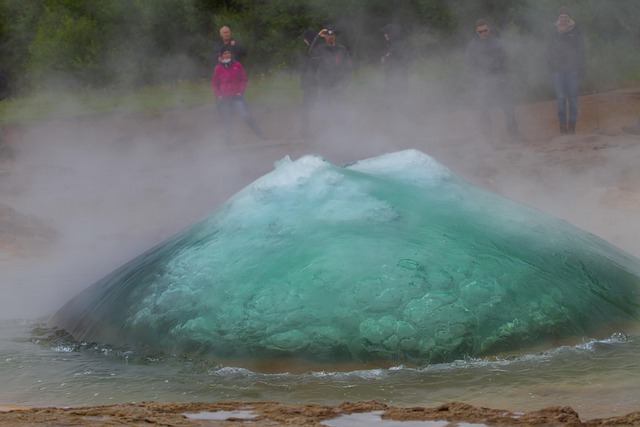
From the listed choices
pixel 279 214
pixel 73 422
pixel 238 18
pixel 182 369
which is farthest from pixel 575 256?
pixel 238 18

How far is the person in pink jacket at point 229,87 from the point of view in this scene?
1087cm

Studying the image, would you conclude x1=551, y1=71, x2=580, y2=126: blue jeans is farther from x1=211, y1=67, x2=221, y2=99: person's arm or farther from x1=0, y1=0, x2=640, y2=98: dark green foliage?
x1=211, y1=67, x2=221, y2=99: person's arm

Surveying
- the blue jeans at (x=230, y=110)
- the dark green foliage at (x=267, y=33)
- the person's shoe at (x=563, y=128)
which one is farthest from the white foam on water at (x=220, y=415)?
the dark green foliage at (x=267, y=33)

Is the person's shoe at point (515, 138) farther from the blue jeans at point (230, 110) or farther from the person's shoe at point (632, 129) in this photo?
the blue jeans at point (230, 110)

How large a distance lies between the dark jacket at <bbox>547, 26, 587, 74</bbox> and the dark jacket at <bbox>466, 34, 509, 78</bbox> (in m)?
0.41

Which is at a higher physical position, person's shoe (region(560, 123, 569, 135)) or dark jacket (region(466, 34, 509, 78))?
dark jacket (region(466, 34, 509, 78))

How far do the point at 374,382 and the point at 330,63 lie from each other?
747cm

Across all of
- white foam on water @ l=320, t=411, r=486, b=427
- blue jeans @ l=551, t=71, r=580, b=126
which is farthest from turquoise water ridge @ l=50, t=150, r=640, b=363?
blue jeans @ l=551, t=71, r=580, b=126

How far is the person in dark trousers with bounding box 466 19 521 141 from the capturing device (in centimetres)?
1012

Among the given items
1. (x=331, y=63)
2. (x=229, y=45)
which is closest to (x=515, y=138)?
(x=331, y=63)

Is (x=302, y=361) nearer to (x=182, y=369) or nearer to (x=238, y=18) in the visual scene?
(x=182, y=369)

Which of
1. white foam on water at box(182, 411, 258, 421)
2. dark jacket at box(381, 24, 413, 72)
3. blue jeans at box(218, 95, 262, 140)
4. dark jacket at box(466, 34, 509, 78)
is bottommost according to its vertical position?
white foam on water at box(182, 411, 258, 421)

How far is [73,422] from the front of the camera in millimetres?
2705

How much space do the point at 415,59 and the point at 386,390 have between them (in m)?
9.68
